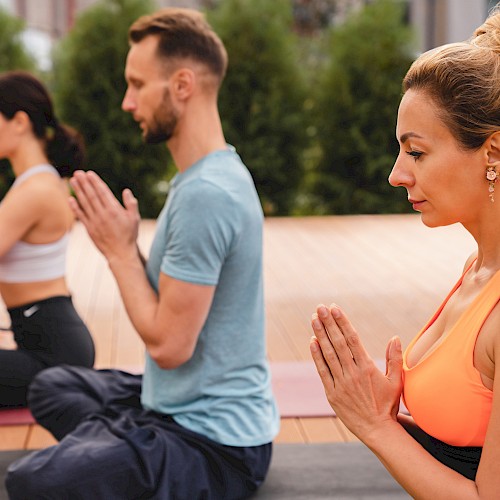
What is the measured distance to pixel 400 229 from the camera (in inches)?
285

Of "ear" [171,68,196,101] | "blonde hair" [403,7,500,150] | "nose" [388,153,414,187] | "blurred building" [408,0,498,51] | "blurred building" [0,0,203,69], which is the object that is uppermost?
"blonde hair" [403,7,500,150]

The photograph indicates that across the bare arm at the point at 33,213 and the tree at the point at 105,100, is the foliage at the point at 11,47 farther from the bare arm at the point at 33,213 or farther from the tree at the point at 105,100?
the bare arm at the point at 33,213

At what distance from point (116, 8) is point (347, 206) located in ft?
8.89

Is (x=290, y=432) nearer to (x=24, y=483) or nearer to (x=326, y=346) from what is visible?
(x=24, y=483)

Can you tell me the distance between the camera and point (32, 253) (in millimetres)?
2990

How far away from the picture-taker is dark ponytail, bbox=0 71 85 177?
3.04 m

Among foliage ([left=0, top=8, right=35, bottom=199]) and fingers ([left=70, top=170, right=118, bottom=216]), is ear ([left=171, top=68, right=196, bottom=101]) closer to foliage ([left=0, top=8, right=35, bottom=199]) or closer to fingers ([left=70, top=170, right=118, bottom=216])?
fingers ([left=70, top=170, right=118, bottom=216])

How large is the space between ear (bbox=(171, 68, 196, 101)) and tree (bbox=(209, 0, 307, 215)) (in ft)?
19.0

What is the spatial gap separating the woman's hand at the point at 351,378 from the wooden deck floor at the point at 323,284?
146cm

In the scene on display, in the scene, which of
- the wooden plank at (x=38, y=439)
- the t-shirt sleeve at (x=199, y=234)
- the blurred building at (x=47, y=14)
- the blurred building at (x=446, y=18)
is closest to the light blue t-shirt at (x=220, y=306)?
the t-shirt sleeve at (x=199, y=234)

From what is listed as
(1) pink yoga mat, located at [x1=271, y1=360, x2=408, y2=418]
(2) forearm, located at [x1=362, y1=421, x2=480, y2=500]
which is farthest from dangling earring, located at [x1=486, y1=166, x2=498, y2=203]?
(1) pink yoga mat, located at [x1=271, y1=360, x2=408, y2=418]

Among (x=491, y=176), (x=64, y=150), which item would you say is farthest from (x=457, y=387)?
(x=64, y=150)

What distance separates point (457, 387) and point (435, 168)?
31cm

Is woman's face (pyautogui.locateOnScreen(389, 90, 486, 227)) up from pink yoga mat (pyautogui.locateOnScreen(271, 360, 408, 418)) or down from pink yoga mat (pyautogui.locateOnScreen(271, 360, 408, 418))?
up
